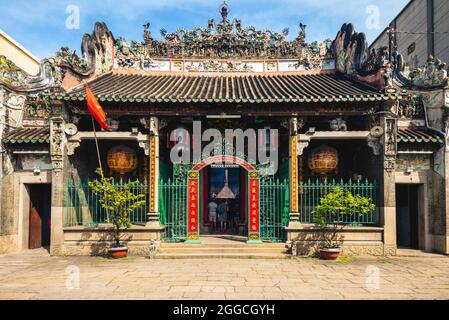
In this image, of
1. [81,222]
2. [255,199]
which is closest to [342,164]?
[255,199]

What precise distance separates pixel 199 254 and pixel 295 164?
389 centimetres

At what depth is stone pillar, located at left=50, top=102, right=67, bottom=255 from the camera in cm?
1011

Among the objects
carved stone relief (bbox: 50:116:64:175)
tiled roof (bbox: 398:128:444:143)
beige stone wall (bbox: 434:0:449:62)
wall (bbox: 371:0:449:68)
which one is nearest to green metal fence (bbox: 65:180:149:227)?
carved stone relief (bbox: 50:116:64:175)

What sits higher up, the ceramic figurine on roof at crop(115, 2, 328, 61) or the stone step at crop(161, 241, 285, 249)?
the ceramic figurine on roof at crop(115, 2, 328, 61)

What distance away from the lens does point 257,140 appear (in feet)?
39.0

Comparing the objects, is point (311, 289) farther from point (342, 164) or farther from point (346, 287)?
point (342, 164)

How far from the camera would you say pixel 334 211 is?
31.2ft

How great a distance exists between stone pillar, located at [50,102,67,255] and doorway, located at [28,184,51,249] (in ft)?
5.10

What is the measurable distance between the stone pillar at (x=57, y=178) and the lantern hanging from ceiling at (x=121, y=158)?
1529 millimetres

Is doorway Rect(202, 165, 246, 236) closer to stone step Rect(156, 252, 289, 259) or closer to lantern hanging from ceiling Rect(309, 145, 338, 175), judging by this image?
lantern hanging from ceiling Rect(309, 145, 338, 175)

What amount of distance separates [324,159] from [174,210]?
518 centimetres

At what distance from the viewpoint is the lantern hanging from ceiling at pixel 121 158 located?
11422mm

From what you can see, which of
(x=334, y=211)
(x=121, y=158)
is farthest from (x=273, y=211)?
(x=121, y=158)

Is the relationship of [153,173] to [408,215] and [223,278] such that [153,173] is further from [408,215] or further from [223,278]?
[408,215]
